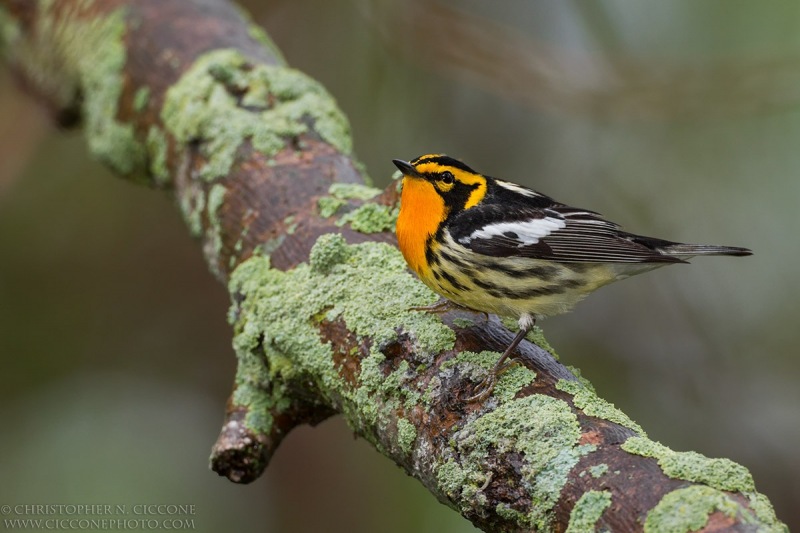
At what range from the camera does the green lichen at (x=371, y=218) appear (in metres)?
3.52

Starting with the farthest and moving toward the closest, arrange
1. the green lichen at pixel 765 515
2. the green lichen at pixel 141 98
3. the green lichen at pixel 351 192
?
the green lichen at pixel 141 98 → the green lichen at pixel 351 192 → the green lichen at pixel 765 515

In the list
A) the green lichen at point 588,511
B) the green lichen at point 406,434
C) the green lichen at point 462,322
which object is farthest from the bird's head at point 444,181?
the green lichen at point 588,511

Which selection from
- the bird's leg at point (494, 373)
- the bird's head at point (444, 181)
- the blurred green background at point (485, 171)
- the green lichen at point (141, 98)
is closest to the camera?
the bird's leg at point (494, 373)

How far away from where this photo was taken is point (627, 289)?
6.39 meters

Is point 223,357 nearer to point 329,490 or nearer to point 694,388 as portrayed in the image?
point 329,490

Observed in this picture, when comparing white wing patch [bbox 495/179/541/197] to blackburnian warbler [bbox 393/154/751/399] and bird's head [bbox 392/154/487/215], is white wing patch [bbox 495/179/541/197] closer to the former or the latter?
blackburnian warbler [bbox 393/154/751/399]

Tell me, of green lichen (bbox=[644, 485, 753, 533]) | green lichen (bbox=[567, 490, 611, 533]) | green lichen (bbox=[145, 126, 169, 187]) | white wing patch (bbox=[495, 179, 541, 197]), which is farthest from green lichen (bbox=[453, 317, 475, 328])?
green lichen (bbox=[145, 126, 169, 187])

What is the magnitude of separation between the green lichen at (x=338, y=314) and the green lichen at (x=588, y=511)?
69cm

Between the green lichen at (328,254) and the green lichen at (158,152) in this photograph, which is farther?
the green lichen at (158,152)

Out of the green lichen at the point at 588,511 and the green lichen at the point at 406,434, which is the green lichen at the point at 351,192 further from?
Answer: the green lichen at the point at 588,511

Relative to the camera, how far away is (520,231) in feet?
11.3

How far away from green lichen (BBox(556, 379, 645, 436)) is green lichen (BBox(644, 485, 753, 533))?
1.16 feet

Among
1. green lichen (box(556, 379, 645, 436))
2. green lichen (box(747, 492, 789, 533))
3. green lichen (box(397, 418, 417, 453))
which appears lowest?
green lichen (box(397, 418, 417, 453))

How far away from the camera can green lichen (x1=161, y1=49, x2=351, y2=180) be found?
402cm
